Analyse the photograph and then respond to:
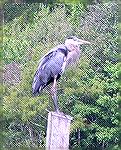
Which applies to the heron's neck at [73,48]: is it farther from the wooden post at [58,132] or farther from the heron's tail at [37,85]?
the wooden post at [58,132]

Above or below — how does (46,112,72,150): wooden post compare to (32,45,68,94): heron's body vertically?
below

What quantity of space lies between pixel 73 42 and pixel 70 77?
9.9 inches

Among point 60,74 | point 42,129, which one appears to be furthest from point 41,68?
point 42,129

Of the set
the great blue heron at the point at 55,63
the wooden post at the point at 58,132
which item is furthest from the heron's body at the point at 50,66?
the wooden post at the point at 58,132

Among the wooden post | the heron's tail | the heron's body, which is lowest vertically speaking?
the wooden post

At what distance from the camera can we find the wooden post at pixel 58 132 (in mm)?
4691

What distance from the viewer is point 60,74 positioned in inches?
187

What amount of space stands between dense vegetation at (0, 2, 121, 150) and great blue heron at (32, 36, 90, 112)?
5 centimetres

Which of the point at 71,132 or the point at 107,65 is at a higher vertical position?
the point at 107,65

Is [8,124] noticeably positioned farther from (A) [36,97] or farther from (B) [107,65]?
(B) [107,65]

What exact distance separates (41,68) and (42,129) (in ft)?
1.44

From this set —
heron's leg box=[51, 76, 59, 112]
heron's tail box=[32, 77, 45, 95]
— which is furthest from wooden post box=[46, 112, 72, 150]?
heron's tail box=[32, 77, 45, 95]

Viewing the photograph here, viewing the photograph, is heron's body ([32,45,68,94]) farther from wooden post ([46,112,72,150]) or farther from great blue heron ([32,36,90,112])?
wooden post ([46,112,72,150])

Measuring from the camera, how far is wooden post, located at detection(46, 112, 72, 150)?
469 centimetres
